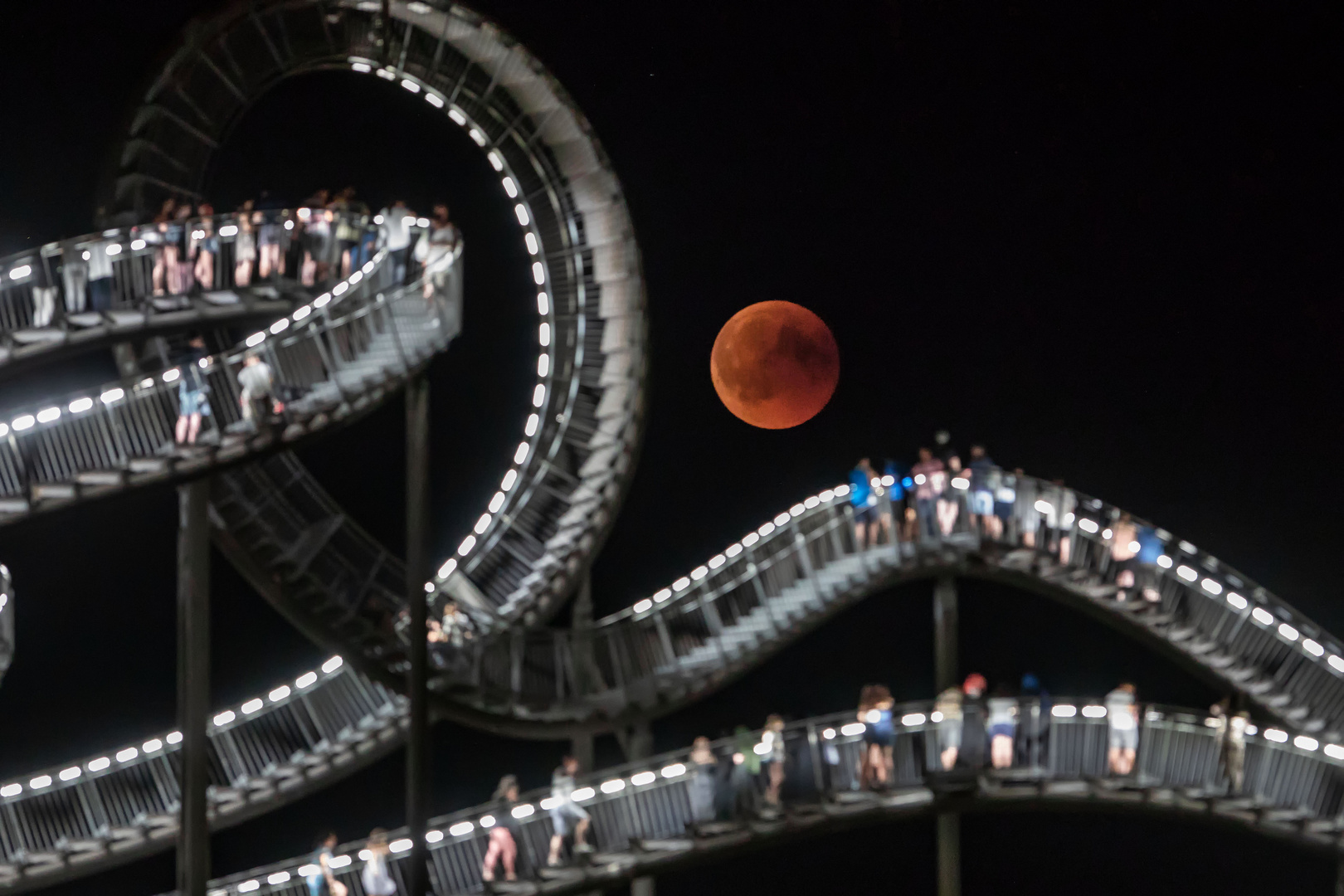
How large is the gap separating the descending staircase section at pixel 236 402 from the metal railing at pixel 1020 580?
4.36 m

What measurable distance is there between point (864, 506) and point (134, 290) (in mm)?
9071

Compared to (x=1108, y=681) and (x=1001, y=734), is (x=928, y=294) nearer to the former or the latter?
(x=1108, y=681)

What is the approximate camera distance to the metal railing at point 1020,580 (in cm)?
2280

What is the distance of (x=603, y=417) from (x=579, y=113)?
4172mm

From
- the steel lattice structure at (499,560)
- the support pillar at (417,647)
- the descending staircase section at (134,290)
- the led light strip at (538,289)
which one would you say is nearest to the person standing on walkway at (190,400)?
the steel lattice structure at (499,560)

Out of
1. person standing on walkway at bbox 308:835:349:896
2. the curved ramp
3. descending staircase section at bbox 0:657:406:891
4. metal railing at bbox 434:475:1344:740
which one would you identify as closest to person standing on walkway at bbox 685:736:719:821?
the curved ramp

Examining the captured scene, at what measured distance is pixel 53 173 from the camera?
26344 millimetres

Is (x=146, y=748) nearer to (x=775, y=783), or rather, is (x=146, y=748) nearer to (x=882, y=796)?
(x=775, y=783)

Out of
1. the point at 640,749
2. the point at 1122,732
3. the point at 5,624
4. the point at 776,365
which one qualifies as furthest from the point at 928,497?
the point at 5,624

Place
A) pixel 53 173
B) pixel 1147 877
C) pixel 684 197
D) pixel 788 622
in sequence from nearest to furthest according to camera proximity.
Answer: pixel 788 622
pixel 53 173
pixel 1147 877
pixel 684 197

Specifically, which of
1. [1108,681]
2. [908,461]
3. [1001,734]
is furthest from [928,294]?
[1001,734]

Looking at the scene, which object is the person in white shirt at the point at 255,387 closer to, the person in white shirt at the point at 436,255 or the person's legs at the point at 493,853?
the person in white shirt at the point at 436,255

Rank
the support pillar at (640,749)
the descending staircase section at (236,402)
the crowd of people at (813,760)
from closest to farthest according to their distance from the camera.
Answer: the descending staircase section at (236,402), the crowd of people at (813,760), the support pillar at (640,749)

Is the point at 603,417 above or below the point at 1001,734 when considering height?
above
